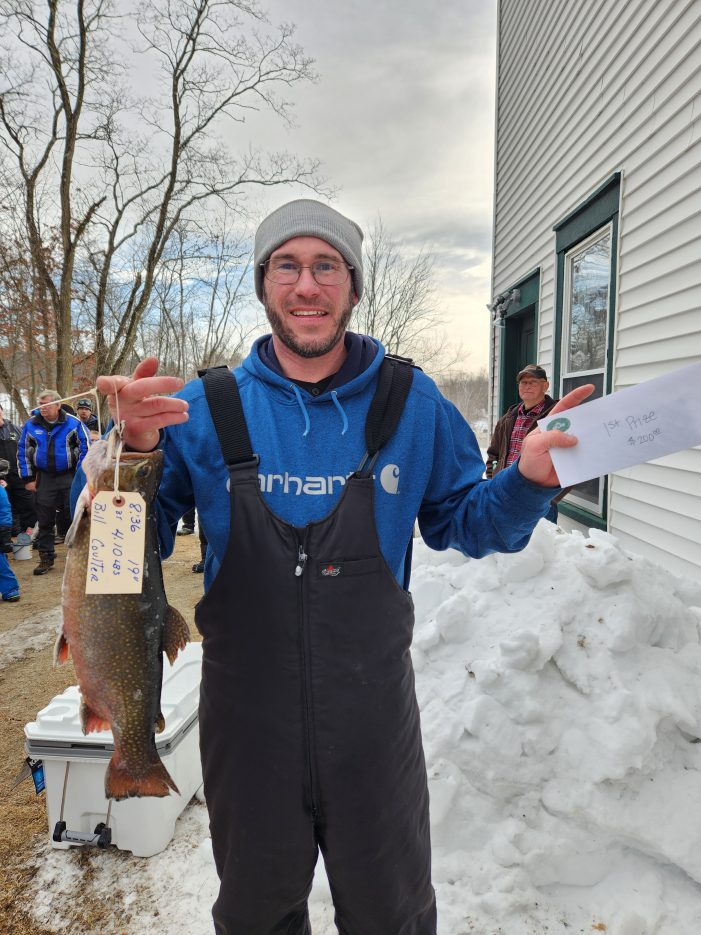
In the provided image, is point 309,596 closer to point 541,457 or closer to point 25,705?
point 541,457

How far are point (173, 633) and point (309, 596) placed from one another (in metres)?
0.39

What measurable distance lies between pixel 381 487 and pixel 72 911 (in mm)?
2298

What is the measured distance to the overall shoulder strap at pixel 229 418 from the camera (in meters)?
1.60

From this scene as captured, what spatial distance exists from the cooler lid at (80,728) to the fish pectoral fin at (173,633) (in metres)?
0.99

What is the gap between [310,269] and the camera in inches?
71.2

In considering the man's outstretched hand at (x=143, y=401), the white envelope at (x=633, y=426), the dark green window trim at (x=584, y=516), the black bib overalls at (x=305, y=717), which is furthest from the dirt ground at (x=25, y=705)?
the dark green window trim at (x=584, y=516)

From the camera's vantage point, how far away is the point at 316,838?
164 centimetres

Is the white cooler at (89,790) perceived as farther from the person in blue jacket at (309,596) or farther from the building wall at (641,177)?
the building wall at (641,177)

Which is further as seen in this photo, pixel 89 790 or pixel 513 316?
pixel 513 316

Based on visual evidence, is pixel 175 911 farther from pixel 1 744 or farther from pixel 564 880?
pixel 1 744

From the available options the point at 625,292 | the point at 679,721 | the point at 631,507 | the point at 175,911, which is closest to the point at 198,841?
the point at 175,911

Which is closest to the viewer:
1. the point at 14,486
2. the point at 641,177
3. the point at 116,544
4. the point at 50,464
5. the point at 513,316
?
the point at 116,544

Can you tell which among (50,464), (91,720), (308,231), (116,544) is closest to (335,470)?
(116,544)

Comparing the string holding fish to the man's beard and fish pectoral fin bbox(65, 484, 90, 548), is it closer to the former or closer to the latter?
fish pectoral fin bbox(65, 484, 90, 548)
